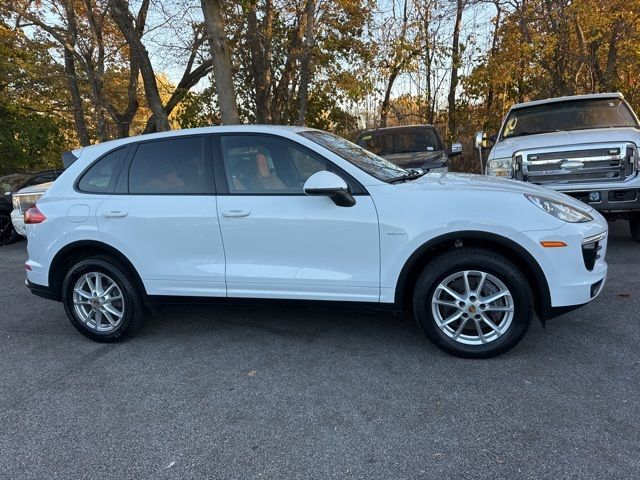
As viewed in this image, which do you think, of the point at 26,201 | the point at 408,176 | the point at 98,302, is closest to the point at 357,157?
the point at 408,176

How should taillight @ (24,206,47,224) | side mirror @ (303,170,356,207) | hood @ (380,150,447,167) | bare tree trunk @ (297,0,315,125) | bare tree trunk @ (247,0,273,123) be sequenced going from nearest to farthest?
side mirror @ (303,170,356,207) < taillight @ (24,206,47,224) < hood @ (380,150,447,167) < bare tree trunk @ (297,0,315,125) < bare tree trunk @ (247,0,273,123)

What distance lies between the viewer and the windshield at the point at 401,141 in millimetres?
9438

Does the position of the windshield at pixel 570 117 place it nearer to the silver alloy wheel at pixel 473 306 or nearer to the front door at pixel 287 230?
the silver alloy wheel at pixel 473 306

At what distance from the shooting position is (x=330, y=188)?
11.0ft

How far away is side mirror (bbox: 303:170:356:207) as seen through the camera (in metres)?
3.37

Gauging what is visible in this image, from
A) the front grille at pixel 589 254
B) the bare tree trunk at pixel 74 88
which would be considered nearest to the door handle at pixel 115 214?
the front grille at pixel 589 254

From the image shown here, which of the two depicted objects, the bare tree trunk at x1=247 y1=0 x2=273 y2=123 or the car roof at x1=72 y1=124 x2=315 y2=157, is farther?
the bare tree trunk at x1=247 y1=0 x2=273 y2=123

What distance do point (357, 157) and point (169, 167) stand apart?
5.16 feet

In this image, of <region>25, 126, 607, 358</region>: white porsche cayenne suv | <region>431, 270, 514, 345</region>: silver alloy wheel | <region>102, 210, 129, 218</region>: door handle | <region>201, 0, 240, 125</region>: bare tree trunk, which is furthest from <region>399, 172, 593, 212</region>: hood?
<region>201, 0, 240, 125</region>: bare tree trunk

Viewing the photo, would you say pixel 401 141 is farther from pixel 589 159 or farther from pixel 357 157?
pixel 357 157

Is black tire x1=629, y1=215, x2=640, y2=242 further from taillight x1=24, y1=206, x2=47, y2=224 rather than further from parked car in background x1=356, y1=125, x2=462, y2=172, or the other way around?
taillight x1=24, y1=206, x2=47, y2=224

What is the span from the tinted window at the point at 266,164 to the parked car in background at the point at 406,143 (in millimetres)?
5180

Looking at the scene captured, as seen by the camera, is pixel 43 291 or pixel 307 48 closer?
pixel 43 291

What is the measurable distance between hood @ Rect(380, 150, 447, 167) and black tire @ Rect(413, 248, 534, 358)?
498cm
